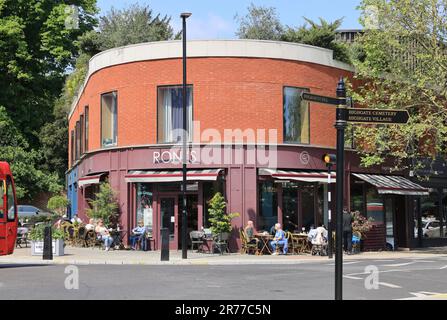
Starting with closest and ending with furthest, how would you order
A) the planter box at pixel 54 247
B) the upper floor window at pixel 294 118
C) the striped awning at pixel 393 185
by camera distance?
the planter box at pixel 54 247 < the upper floor window at pixel 294 118 < the striped awning at pixel 393 185

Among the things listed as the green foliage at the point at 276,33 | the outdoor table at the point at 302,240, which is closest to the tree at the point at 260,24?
the green foliage at the point at 276,33

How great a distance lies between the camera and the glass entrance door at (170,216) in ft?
86.5

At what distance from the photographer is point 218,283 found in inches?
558

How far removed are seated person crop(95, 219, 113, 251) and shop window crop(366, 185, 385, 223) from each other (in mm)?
11952

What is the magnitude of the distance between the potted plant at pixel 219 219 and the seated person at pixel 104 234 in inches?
171

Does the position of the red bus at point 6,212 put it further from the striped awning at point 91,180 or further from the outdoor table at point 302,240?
the outdoor table at point 302,240

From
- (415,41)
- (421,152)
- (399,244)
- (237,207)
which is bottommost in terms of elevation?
(399,244)

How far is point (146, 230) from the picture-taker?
2619cm

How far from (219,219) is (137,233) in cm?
365

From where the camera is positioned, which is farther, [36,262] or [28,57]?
[28,57]

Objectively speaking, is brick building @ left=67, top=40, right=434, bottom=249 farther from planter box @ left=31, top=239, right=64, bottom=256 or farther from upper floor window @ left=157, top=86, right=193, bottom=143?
planter box @ left=31, top=239, right=64, bottom=256
